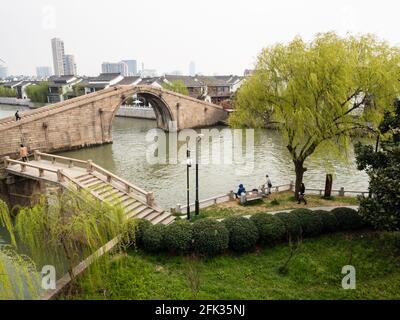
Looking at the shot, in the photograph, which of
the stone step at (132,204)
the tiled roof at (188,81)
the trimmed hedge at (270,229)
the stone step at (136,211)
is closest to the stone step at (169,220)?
the stone step at (136,211)

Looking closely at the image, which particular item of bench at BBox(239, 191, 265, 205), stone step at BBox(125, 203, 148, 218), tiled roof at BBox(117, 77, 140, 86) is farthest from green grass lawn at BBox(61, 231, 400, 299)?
tiled roof at BBox(117, 77, 140, 86)

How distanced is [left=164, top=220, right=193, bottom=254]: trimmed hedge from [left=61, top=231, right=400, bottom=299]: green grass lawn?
0.32 m

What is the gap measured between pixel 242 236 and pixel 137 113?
4364 centimetres

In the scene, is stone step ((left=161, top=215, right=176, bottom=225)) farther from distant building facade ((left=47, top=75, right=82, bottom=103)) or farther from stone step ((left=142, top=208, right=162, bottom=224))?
distant building facade ((left=47, top=75, right=82, bottom=103))

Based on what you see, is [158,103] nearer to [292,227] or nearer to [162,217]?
[162,217]

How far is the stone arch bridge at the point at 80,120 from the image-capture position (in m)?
26.9

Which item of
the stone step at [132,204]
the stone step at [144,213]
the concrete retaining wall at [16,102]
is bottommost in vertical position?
the stone step at [144,213]

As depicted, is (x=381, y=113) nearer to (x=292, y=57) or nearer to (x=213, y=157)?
(x=292, y=57)

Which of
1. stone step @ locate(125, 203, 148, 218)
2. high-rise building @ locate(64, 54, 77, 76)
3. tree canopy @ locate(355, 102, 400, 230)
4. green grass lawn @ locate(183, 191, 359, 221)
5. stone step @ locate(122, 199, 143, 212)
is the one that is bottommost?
green grass lawn @ locate(183, 191, 359, 221)

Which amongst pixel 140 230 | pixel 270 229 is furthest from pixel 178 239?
pixel 270 229

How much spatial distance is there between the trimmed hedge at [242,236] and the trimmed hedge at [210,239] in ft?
0.78

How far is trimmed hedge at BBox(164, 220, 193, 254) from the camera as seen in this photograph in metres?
10.5

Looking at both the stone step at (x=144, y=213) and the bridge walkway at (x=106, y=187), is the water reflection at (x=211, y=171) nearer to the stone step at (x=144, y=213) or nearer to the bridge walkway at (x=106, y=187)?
the bridge walkway at (x=106, y=187)
